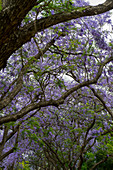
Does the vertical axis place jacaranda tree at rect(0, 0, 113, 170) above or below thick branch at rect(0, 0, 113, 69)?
above

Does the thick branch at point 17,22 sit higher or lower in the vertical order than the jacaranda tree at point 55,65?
lower

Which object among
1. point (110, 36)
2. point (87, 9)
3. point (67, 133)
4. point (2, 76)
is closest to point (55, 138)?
point (67, 133)

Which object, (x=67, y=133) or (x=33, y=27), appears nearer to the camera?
(x=33, y=27)

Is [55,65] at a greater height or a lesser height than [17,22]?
greater

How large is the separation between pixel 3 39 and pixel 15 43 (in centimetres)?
23

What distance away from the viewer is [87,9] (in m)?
3.40

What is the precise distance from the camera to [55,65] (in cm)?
774

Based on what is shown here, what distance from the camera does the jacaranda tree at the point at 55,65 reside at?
3.10 meters

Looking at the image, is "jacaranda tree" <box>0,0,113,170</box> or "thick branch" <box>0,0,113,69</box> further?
"jacaranda tree" <box>0,0,113,170</box>

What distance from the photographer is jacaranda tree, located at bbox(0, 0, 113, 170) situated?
310 centimetres

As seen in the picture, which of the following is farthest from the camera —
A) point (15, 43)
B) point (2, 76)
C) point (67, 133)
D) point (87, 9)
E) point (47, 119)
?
point (67, 133)

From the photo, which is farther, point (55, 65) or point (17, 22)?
point (55, 65)

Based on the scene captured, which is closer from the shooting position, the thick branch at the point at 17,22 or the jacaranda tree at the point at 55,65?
the thick branch at the point at 17,22

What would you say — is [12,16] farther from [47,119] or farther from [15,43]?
[47,119]
